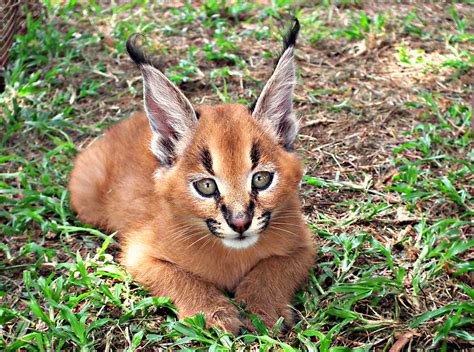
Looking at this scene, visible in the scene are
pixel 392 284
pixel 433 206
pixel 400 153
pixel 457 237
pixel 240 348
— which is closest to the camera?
pixel 240 348

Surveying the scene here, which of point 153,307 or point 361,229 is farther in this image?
point 361,229

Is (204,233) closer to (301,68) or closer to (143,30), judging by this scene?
(301,68)

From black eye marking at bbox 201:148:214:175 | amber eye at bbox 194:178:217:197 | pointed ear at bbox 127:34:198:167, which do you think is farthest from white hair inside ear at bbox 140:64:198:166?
amber eye at bbox 194:178:217:197

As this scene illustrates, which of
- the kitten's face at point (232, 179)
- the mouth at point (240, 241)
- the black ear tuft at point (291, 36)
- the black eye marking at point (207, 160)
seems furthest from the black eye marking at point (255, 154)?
the black ear tuft at point (291, 36)

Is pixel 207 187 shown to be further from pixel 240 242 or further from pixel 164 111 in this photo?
pixel 164 111

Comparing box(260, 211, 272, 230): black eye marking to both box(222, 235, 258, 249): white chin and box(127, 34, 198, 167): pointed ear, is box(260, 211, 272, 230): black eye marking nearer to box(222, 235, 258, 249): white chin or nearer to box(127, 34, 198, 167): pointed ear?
box(222, 235, 258, 249): white chin

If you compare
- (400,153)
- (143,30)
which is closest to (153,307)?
(400,153)
